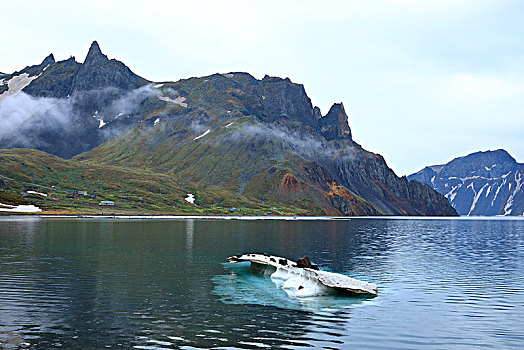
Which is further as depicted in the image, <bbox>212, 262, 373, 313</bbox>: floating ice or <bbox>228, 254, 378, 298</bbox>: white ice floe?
<bbox>228, 254, 378, 298</bbox>: white ice floe

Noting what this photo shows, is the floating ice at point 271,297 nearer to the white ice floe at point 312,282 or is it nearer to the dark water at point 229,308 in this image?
the dark water at point 229,308

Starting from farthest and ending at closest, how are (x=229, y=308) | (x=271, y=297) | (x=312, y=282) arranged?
1. (x=312, y=282)
2. (x=271, y=297)
3. (x=229, y=308)

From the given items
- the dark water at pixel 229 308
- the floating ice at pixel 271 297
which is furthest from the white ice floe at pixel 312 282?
the dark water at pixel 229 308

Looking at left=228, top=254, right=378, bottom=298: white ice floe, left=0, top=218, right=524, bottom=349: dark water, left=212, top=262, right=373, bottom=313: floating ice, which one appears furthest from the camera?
left=228, top=254, right=378, bottom=298: white ice floe

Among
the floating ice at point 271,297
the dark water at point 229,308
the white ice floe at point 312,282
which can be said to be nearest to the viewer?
the dark water at point 229,308

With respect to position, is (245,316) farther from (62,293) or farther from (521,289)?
(521,289)

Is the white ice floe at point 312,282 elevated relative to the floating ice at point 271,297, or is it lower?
elevated

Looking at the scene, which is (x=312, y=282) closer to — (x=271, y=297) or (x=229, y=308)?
(x=271, y=297)

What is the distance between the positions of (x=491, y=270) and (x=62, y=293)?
60.5 m

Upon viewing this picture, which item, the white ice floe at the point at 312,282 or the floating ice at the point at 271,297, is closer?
the floating ice at the point at 271,297

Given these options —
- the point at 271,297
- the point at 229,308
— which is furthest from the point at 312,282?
the point at 229,308

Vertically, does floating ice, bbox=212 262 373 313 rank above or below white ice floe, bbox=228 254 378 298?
below

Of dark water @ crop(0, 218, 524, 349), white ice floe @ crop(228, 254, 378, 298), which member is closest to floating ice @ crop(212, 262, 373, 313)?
dark water @ crop(0, 218, 524, 349)

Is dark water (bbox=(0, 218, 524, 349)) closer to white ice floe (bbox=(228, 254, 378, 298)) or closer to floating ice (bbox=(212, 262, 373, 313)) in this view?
floating ice (bbox=(212, 262, 373, 313))
